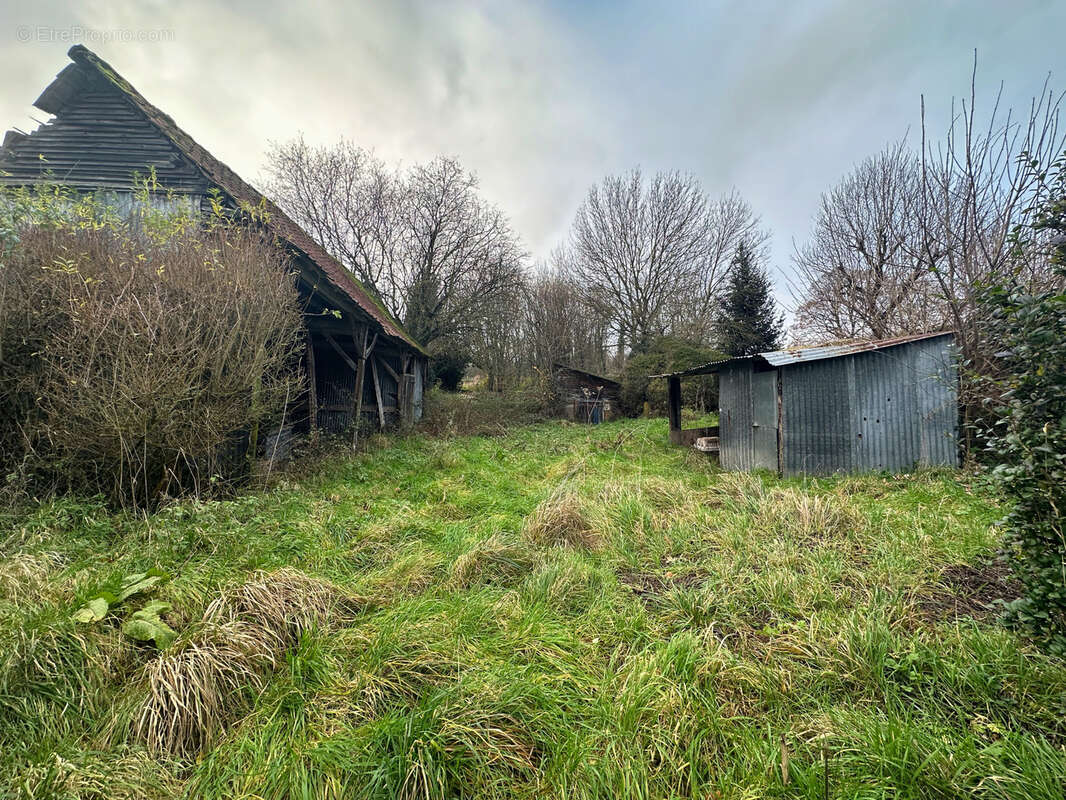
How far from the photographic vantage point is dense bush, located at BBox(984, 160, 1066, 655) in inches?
75.2

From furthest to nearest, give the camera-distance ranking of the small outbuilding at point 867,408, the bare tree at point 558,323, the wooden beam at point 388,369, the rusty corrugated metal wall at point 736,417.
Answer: the bare tree at point 558,323 → the wooden beam at point 388,369 → the rusty corrugated metal wall at point 736,417 → the small outbuilding at point 867,408

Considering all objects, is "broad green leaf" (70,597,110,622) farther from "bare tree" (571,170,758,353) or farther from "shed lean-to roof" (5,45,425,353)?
"bare tree" (571,170,758,353)

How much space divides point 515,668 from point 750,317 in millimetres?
21428

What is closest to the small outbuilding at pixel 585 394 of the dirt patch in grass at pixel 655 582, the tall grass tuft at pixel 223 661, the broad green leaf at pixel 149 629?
the dirt patch in grass at pixel 655 582

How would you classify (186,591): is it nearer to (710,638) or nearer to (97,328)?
(97,328)

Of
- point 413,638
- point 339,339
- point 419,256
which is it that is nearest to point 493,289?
point 419,256

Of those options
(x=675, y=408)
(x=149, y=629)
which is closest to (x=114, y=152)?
(x=149, y=629)

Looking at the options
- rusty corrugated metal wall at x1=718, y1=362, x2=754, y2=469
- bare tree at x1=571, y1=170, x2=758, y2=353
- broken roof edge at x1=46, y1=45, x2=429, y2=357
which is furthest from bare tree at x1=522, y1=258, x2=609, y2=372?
broken roof edge at x1=46, y1=45, x2=429, y2=357

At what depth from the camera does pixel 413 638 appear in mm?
2328

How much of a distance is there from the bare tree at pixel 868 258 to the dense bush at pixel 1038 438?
9.25 m

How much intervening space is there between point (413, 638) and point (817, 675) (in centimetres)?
229

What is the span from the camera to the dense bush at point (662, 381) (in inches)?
723

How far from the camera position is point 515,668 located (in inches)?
84.4

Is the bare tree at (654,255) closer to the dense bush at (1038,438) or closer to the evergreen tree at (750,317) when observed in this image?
the evergreen tree at (750,317)
